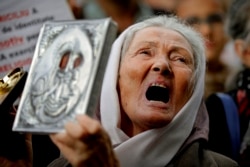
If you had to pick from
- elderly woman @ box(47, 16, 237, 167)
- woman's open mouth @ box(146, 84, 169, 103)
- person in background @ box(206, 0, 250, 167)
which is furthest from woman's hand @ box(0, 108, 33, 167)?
person in background @ box(206, 0, 250, 167)

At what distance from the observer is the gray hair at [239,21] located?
3.97 metres

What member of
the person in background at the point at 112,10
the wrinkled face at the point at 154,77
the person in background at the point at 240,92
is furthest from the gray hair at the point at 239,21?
the wrinkled face at the point at 154,77

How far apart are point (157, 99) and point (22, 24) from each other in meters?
1.10

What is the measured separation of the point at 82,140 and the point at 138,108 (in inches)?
Answer: 30.3

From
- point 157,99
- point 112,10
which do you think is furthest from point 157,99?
point 112,10

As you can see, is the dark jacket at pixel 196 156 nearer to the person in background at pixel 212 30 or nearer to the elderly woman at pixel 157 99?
the elderly woman at pixel 157 99

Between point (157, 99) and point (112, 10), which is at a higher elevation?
point (112, 10)

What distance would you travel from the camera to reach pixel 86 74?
217 cm

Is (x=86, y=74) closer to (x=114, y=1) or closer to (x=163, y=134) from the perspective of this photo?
(x=163, y=134)

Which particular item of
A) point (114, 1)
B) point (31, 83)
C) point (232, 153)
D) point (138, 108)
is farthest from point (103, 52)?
point (114, 1)

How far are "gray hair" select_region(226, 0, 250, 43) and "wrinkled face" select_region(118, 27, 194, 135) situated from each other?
1024 millimetres

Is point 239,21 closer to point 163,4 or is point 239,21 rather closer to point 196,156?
point 163,4

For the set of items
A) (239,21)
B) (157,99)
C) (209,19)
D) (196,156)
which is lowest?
(196,156)

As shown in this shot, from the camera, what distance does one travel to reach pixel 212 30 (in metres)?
4.51
